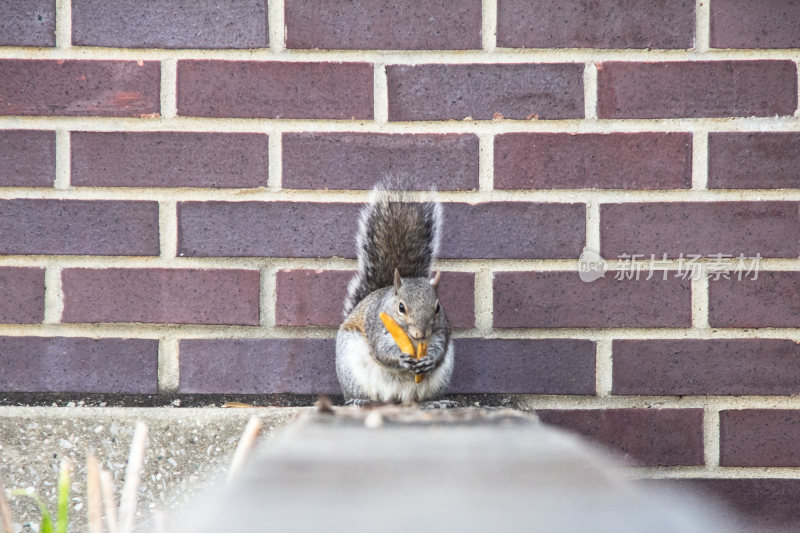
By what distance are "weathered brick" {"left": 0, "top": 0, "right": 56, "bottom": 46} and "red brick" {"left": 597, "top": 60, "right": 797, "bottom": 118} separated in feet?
3.01

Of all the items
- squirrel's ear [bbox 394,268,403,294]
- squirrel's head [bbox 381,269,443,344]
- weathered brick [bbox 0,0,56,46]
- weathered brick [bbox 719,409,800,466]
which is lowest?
weathered brick [bbox 719,409,800,466]

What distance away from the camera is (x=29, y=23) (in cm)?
113

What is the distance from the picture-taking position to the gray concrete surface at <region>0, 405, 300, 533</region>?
1.09 m

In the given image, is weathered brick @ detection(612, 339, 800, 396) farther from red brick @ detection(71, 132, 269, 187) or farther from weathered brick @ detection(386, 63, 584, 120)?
red brick @ detection(71, 132, 269, 187)

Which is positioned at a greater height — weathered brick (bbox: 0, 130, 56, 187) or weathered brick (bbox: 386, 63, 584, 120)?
weathered brick (bbox: 386, 63, 584, 120)

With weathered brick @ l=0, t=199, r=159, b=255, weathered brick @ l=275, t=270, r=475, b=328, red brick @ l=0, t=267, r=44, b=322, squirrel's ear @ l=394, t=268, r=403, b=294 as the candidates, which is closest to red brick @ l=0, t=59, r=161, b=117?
weathered brick @ l=0, t=199, r=159, b=255

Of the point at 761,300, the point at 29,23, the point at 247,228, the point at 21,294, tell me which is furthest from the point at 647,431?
the point at 29,23

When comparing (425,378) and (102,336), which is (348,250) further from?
(102,336)

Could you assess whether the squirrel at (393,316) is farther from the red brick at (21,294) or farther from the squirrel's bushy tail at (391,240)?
the red brick at (21,294)

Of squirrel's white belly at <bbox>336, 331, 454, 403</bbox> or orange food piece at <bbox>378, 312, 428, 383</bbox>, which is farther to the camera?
squirrel's white belly at <bbox>336, 331, 454, 403</bbox>

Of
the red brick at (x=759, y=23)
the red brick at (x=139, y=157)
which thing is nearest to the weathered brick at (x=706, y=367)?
the red brick at (x=759, y=23)

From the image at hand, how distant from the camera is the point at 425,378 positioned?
1104 mm

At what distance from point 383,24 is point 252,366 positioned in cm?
62

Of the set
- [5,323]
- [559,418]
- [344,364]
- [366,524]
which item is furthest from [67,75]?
[366,524]
